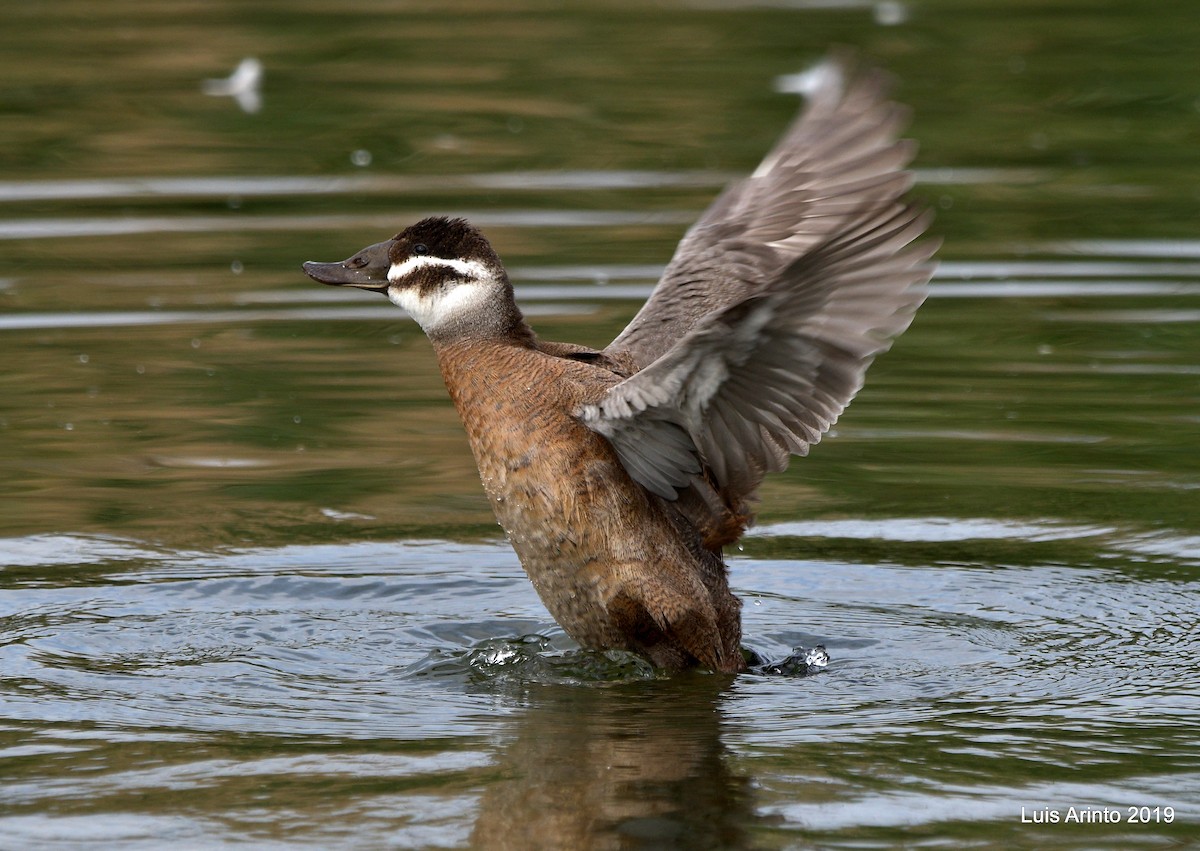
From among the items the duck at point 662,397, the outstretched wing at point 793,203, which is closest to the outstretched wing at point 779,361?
the duck at point 662,397

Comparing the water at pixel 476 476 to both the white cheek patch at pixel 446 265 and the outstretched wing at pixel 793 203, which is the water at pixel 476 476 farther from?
the white cheek patch at pixel 446 265

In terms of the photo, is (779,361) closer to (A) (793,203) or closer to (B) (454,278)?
(B) (454,278)

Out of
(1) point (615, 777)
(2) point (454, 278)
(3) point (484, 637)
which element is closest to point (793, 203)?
(2) point (454, 278)

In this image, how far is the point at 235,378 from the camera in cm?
1109

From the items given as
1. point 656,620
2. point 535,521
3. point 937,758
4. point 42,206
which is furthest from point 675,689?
point 42,206

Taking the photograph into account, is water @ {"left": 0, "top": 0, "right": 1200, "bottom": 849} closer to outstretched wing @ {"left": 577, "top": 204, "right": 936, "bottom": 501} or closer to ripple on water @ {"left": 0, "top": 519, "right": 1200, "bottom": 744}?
ripple on water @ {"left": 0, "top": 519, "right": 1200, "bottom": 744}

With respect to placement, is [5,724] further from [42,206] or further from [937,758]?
[42,206]

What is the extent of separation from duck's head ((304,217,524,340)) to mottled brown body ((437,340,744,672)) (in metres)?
0.09

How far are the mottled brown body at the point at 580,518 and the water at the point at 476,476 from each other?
207 millimetres

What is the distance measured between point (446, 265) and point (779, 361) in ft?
4.86

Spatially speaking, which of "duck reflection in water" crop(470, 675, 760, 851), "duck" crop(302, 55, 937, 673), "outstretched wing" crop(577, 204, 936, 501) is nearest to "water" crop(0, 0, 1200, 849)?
"duck reflection in water" crop(470, 675, 760, 851)

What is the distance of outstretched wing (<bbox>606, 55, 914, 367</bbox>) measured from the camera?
26.0ft

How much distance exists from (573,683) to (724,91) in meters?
10.9

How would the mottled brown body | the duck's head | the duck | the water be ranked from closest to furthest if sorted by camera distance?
1. the water
2. the duck
3. the mottled brown body
4. the duck's head
